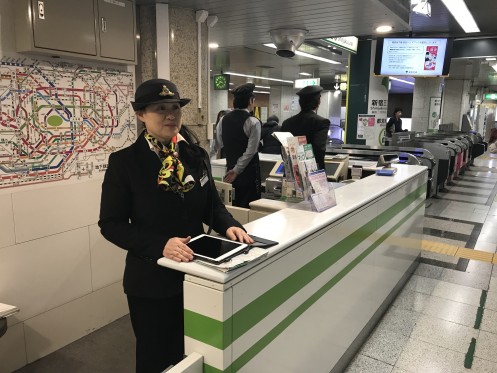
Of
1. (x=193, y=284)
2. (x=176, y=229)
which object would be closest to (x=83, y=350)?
(x=176, y=229)

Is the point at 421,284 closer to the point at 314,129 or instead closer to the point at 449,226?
the point at 314,129

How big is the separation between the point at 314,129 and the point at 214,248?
2467mm

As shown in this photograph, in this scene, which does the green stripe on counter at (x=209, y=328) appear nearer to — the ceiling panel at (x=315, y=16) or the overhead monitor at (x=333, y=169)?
the overhead monitor at (x=333, y=169)

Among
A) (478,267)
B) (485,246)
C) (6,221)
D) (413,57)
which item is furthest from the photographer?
(413,57)

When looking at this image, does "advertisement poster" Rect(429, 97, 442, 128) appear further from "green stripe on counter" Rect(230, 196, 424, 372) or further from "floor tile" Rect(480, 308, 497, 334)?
"green stripe on counter" Rect(230, 196, 424, 372)

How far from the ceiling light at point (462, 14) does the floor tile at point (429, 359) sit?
4.91 m

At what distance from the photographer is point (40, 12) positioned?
2268 mm

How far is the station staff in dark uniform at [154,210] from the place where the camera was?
159cm

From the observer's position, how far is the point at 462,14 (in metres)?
6.62

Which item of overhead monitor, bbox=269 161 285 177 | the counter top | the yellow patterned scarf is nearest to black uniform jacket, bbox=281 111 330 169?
overhead monitor, bbox=269 161 285 177

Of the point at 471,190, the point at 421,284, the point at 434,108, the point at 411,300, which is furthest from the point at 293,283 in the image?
the point at 434,108

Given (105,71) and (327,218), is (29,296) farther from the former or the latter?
(327,218)

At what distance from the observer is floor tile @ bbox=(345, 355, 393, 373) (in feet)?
8.44

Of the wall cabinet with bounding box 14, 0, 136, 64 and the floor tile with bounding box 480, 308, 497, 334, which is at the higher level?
the wall cabinet with bounding box 14, 0, 136, 64
